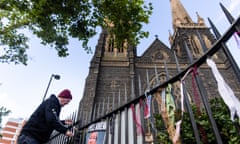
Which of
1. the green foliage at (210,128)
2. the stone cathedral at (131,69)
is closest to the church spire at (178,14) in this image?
the stone cathedral at (131,69)

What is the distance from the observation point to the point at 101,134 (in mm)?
2254

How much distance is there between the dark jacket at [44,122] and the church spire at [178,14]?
101 feet

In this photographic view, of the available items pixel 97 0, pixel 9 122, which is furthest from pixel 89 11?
pixel 9 122

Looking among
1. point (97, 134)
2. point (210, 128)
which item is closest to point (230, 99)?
point (97, 134)

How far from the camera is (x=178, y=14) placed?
32344 mm

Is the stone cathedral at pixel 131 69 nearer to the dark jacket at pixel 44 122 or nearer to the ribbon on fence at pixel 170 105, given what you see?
the dark jacket at pixel 44 122

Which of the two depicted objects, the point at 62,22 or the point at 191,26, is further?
the point at 191,26

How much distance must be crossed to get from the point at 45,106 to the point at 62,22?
4.64 m

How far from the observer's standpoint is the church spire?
98.4 ft

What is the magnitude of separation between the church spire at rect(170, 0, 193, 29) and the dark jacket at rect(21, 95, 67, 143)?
30700mm

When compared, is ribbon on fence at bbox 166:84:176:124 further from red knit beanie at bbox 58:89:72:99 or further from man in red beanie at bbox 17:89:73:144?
red knit beanie at bbox 58:89:72:99

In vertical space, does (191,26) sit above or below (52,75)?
above

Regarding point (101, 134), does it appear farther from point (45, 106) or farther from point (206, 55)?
point (206, 55)

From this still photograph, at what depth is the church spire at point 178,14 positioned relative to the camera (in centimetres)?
2998
